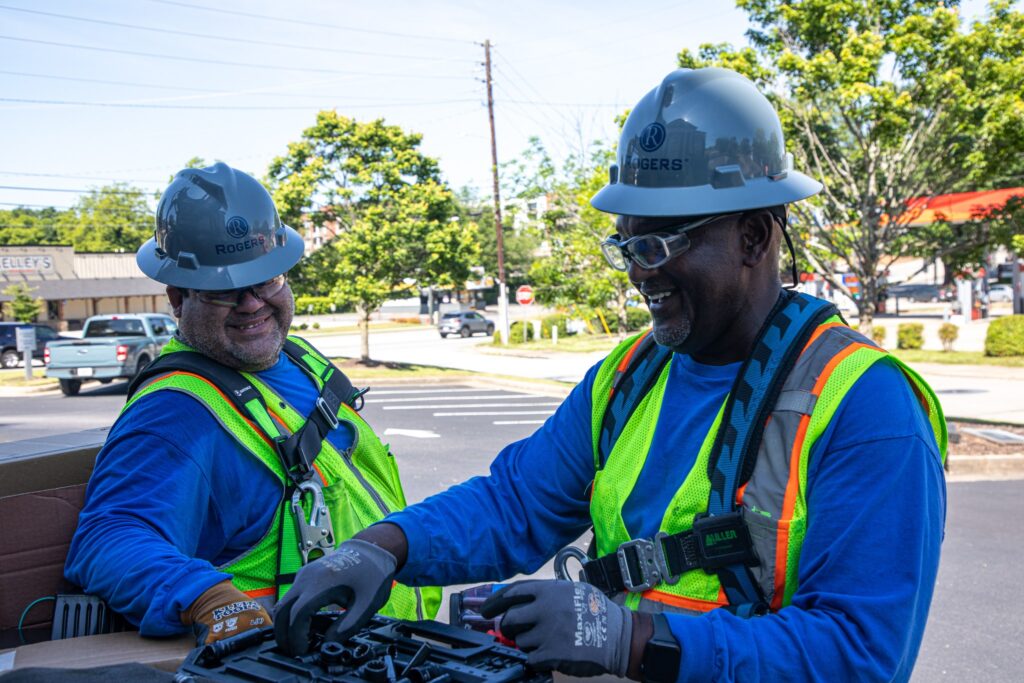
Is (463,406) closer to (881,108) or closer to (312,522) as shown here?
(881,108)

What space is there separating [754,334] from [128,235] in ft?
269

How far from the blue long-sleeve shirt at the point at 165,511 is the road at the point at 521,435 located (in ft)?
4.74

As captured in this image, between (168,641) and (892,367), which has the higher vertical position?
(892,367)

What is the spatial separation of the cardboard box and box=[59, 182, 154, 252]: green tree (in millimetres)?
77711

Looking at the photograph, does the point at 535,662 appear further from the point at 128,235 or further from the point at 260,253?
the point at 128,235

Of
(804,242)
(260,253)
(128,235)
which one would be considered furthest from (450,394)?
(128,235)

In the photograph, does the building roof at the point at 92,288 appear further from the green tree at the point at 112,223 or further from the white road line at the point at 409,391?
the white road line at the point at 409,391

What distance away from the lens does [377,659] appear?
1.43 m

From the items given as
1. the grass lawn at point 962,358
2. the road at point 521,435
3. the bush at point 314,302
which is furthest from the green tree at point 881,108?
the bush at point 314,302

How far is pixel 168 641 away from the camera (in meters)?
1.93

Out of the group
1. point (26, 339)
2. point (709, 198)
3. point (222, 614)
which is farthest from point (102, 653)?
point (26, 339)

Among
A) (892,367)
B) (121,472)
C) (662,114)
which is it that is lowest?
(121,472)

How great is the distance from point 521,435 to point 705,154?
11206 millimetres

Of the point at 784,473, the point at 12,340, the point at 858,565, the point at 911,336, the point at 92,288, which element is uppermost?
the point at 92,288
